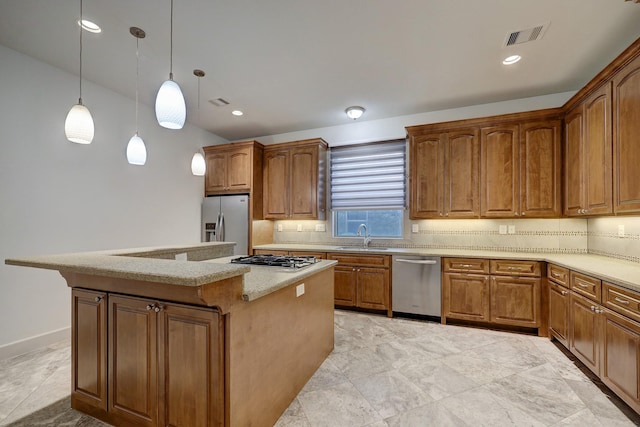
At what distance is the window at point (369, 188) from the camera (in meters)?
4.27

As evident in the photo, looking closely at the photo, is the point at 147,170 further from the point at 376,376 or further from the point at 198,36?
the point at 376,376

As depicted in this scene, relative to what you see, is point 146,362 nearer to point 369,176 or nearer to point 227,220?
point 227,220

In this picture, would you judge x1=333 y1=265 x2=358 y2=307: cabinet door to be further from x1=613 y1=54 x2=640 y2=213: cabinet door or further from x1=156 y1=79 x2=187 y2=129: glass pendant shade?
x1=156 y1=79 x2=187 y2=129: glass pendant shade

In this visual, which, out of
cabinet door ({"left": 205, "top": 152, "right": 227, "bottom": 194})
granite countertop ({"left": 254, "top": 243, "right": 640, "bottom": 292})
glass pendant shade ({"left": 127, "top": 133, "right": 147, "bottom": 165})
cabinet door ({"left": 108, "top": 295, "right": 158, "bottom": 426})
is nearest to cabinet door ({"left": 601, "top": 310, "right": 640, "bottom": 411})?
granite countertop ({"left": 254, "top": 243, "right": 640, "bottom": 292})

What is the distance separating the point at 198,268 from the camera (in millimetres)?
1387

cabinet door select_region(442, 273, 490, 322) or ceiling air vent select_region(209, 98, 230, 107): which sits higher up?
ceiling air vent select_region(209, 98, 230, 107)

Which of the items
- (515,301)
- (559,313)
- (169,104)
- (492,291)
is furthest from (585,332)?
(169,104)

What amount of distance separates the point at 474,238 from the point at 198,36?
389 centimetres

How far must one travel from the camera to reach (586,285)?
7.58 ft

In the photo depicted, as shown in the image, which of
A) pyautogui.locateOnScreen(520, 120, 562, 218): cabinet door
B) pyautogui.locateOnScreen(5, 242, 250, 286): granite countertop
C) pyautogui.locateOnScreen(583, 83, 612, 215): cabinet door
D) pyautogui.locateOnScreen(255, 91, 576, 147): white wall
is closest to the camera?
pyautogui.locateOnScreen(5, 242, 250, 286): granite countertop

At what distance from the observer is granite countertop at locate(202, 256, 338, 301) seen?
4.87 feet

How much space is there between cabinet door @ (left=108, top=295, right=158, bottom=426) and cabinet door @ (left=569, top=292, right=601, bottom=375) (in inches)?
120

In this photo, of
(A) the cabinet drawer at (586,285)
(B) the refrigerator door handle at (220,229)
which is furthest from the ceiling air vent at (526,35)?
(B) the refrigerator door handle at (220,229)

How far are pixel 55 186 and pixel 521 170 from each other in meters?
5.10
